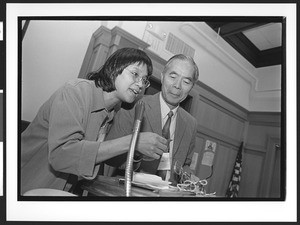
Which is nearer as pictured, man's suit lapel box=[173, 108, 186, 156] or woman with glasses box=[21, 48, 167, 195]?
woman with glasses box=[21, 48, 167, 195]

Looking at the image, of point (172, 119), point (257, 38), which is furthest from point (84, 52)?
point (257, 38)

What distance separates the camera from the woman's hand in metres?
1.79

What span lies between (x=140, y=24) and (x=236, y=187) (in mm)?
943

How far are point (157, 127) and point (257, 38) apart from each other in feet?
2.22

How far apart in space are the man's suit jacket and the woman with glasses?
42 millimetres

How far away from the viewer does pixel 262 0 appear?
1.96 m

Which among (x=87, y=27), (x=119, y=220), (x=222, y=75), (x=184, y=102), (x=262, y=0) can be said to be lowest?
(x=119, y=220)

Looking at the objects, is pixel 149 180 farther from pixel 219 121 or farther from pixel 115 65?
pixel 115 65

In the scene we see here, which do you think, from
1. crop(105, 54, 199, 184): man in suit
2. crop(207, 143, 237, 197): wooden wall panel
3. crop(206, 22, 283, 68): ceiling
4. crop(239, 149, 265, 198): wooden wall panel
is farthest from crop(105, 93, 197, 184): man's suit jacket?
crop(206, 22, 283, 68): ceiling

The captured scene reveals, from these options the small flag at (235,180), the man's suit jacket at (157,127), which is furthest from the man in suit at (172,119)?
the small flag at (235,180)

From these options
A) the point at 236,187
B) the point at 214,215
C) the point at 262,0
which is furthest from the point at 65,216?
the point at 262,0

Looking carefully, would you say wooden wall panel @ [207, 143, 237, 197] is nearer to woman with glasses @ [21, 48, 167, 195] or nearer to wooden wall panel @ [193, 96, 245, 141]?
wooden wall panel @ [193, 96, 245, 141]

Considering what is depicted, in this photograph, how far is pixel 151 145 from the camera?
1816 millimetres

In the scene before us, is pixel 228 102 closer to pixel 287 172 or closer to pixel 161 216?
pixel 287 172
